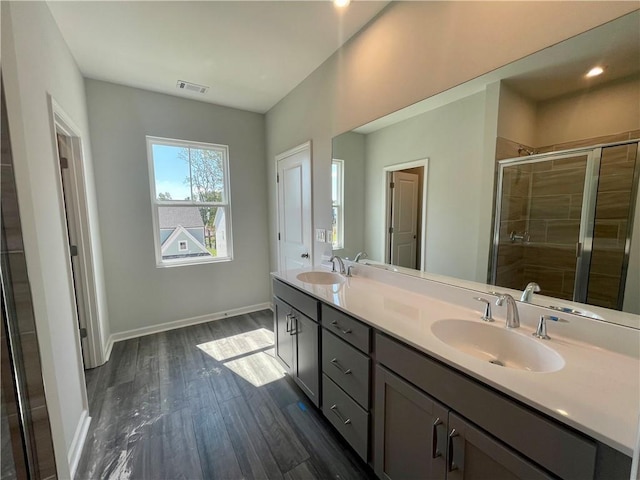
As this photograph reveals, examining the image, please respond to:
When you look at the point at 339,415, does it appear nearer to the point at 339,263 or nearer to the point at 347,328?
the point at 347,328

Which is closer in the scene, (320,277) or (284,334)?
(284,334)

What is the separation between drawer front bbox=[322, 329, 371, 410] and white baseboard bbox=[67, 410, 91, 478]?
1.43 m

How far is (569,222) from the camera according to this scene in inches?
43.8

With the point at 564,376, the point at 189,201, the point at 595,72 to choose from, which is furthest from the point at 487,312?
the point at 189,201

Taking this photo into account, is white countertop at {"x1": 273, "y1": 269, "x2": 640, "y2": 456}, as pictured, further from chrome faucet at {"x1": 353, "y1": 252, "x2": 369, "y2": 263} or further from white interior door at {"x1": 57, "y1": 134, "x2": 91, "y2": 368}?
white interior door at {"x1": 57, "y1": 134, "x2": 91, "y2": 368}

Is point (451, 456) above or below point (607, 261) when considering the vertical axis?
below

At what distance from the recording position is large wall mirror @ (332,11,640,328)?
0.98m

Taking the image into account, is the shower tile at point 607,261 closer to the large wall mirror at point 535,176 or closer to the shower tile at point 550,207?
the large wall mirror at point 535,176

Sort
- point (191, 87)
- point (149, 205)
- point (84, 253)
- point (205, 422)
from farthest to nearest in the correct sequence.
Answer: point (149, 205) < point (191, 87) < point (84, 253) < point (205, 422)

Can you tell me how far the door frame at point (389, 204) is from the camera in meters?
1.67

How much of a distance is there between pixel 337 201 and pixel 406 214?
71cm

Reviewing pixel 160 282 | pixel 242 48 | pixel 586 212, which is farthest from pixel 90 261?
pixel 586 212

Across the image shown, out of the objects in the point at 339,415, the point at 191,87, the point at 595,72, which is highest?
the point at 191,87

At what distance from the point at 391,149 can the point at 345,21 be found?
0.97m
